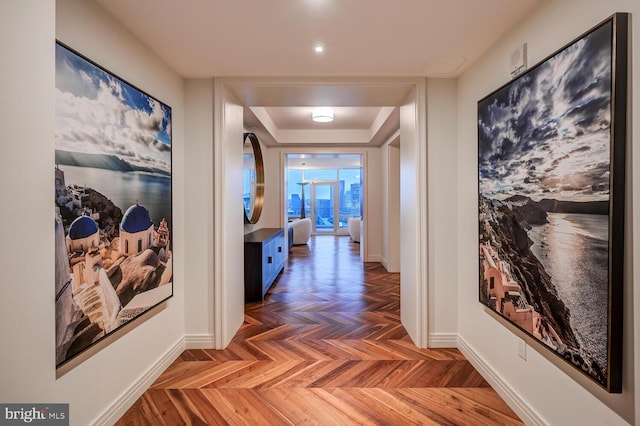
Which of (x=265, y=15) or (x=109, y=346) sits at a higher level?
(x=265, y=15)

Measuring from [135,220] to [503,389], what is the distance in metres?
2.48

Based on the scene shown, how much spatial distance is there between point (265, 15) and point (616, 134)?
5.52ft

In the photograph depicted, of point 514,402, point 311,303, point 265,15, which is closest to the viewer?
point 265,15

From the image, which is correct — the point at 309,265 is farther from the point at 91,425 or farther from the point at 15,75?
the point at 15,75

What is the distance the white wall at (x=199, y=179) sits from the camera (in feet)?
8.42

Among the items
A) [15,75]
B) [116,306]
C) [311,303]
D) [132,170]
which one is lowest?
[311,303]

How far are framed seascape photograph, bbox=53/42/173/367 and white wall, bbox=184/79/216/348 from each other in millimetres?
371

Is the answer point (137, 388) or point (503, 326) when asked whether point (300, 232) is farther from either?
point (503, 326)

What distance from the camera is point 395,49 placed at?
82.3 inches

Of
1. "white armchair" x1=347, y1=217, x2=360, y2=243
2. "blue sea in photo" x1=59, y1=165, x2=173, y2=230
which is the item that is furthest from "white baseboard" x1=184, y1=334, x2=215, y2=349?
"white armchair" x1=347, y1=217, x2=360, y2=243

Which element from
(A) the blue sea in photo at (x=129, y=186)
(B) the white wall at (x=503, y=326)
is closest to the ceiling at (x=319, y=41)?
(B) the white wall at (x=503, y=326)

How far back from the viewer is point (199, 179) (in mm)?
2570

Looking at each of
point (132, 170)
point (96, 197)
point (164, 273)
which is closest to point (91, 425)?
point (164, 273)

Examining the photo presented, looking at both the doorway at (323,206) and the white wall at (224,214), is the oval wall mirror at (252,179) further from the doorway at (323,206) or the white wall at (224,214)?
the doorway at (323,206)
